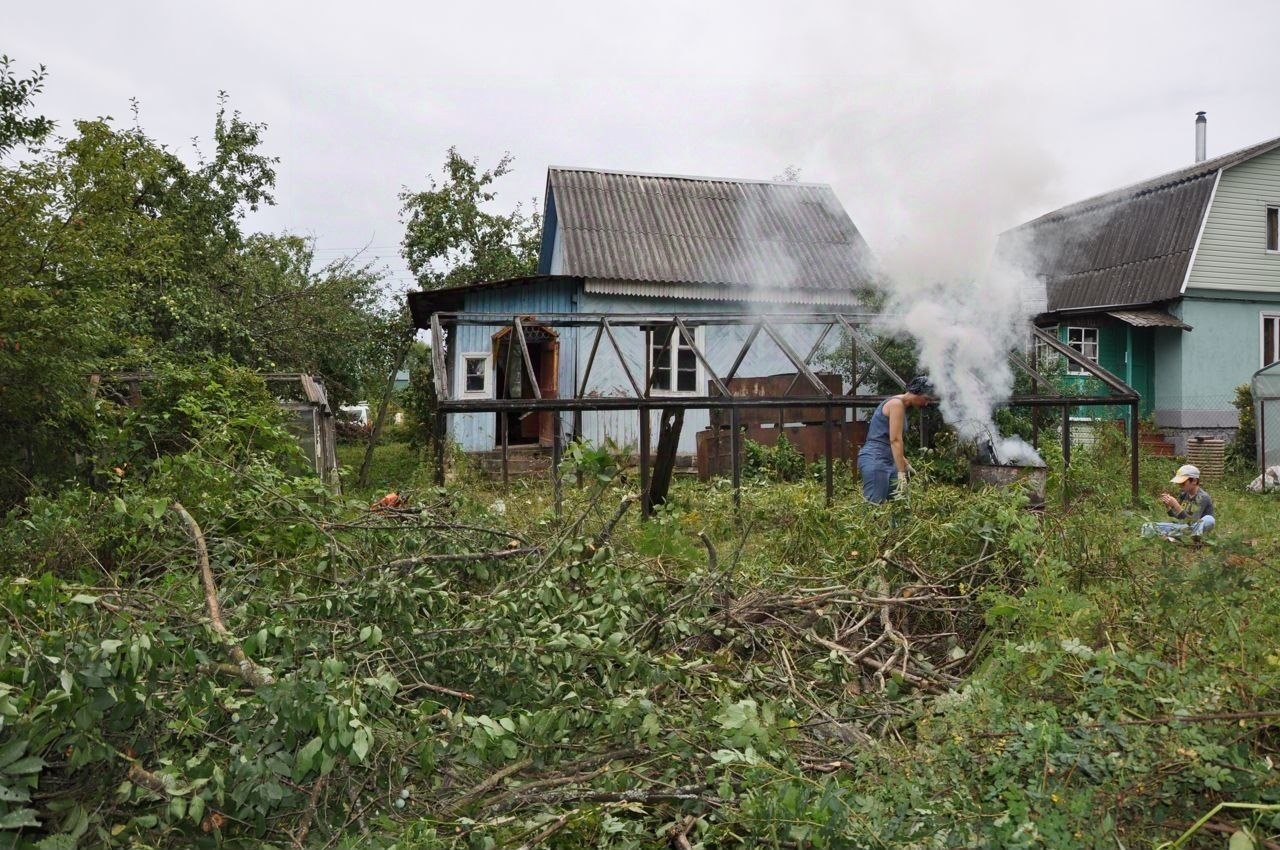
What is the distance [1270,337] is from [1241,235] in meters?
2.43

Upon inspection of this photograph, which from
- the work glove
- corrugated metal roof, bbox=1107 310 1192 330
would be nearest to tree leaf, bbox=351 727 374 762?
the work glove

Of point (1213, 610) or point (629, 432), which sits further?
point (629, 432)

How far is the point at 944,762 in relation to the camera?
3363 mm

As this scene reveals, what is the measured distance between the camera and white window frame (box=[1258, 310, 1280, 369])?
67.6ft

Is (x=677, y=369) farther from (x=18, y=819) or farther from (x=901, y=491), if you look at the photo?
(x=18, y=819)

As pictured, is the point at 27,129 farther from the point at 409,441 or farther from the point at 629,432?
the point at 409,441

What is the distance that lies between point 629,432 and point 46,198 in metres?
10.4

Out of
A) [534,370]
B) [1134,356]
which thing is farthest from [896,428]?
[1134,356]

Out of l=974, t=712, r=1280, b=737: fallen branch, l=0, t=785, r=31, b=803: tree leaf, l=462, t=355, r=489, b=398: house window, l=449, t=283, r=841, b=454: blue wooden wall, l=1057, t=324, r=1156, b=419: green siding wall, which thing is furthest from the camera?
l=1057, t=324, r=1156, b=419: green siding wall

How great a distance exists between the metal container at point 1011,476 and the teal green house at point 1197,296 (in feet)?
37.2

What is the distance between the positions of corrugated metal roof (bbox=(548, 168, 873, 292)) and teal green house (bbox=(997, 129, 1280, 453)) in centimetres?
427

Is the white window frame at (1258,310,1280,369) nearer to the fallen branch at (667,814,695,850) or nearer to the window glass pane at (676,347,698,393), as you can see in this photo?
the window glass pane at (676,347,698,393)

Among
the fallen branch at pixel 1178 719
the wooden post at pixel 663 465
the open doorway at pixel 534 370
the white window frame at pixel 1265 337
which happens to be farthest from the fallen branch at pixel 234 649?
the white window frame at pixel 1265 337

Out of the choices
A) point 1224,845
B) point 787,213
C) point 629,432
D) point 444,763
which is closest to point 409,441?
point 629,432
